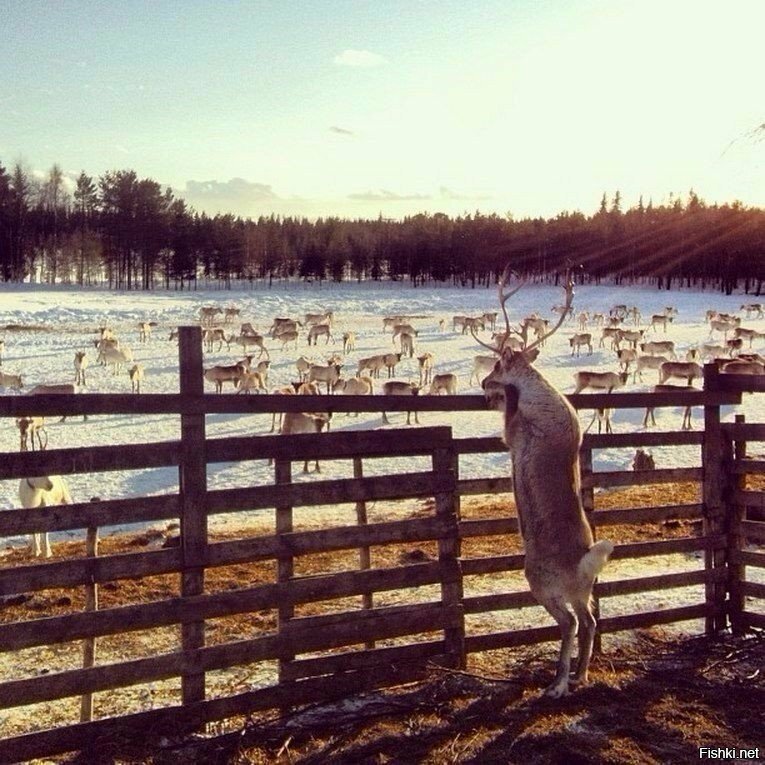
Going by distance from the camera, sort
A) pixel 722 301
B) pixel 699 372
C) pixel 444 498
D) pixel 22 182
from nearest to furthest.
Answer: pixel 444 498 < pixel 699 372 < pixel 722 301 < pixel 22 182

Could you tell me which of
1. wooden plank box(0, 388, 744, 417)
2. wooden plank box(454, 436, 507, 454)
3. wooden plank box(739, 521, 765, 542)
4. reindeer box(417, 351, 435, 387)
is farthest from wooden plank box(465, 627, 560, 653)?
reindeer box(417, 351, 435, 387)

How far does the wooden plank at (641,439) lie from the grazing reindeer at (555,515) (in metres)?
1.11

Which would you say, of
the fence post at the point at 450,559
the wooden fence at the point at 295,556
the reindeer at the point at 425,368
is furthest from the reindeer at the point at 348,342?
the fence post at the point at 450,559

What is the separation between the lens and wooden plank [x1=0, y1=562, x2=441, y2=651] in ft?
15.3

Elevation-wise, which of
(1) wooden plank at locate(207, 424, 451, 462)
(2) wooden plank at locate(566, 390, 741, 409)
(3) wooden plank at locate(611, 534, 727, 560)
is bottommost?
(3) wooden plank at locate(611, 534, 727, 560)

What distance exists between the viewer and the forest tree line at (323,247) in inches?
3287

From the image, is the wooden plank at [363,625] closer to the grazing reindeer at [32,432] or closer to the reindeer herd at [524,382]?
the reindeer herd at [524,382]

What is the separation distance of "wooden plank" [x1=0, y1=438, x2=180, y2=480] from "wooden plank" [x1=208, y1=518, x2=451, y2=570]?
0.69 metres

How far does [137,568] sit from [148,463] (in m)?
0.65

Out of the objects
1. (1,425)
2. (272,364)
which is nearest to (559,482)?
(1,425)

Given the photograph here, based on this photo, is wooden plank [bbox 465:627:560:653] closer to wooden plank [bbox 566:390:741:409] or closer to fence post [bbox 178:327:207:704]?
wooden plank [bbox 566:390:741:409]

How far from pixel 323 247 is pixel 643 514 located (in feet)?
281

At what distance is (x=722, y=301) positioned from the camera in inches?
2810

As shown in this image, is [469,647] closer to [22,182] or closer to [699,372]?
[699,372]
